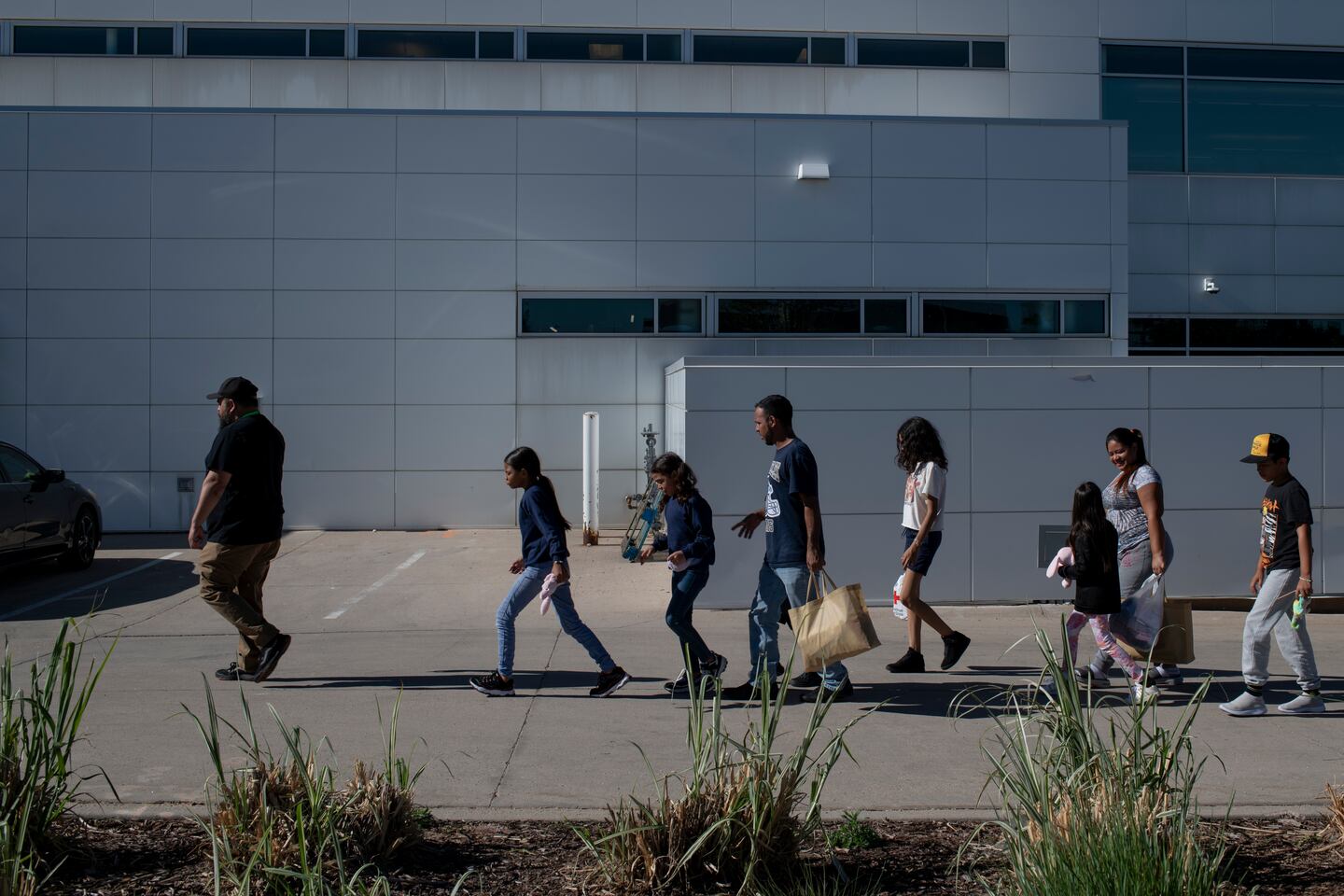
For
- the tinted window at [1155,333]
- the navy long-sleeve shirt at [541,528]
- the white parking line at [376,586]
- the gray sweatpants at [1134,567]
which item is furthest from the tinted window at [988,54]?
the navy long-sleeve shirt at [541,528]

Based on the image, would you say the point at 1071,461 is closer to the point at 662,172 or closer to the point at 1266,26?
the point at 662,172

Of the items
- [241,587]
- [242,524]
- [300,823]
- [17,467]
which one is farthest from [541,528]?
[17,467]

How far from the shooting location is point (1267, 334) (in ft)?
69.3

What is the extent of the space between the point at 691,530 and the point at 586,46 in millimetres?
13941

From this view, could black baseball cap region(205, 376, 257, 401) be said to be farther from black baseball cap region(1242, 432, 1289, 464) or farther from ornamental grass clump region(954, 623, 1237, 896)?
black baseball cap region(1242, 432, 1289, 464)

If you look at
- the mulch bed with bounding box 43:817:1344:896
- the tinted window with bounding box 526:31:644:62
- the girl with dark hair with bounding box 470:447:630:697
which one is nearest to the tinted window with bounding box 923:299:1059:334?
the tinted window with bounding box 526:31:644:62

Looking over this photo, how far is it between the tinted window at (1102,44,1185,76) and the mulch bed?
58.8ft

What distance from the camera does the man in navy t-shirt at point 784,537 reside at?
24.4 ft

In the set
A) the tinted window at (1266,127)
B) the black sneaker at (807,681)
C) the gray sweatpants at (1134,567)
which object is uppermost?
the tinted window at (1266,127)

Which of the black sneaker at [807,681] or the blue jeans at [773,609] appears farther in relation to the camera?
the black sneaker at [807,681]

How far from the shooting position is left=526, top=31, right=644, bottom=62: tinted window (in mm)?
19578

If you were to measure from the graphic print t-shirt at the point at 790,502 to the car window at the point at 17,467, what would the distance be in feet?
29.9

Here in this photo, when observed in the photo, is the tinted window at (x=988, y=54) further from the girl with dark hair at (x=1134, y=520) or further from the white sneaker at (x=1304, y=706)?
the white sneaker at (x=1304, y=706)

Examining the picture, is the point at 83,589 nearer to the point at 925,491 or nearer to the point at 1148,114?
the point at 925,491
